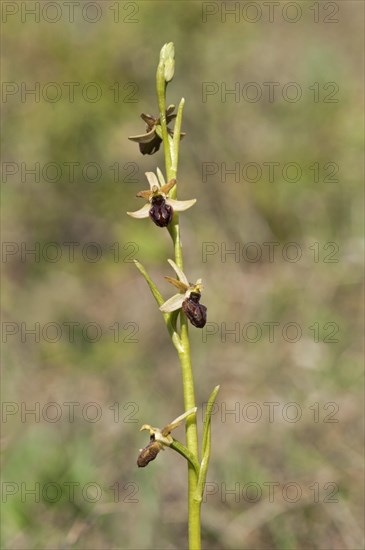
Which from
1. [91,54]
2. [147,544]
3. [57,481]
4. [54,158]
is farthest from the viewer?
[91,54]

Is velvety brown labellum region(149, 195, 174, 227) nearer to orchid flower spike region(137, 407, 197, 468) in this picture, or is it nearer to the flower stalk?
the flower stalk

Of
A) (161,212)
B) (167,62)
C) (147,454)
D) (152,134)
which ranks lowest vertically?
(147,454)

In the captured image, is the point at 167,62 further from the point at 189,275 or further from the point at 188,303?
the point at 189,275

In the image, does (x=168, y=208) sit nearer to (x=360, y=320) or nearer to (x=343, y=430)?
(x=343, y=430)

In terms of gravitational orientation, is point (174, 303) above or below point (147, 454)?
above

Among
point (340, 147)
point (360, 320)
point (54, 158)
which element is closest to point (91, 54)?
point (54, 158)

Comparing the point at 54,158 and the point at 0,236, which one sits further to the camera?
the point at 54,158

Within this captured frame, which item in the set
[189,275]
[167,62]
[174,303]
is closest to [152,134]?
[167,62]
